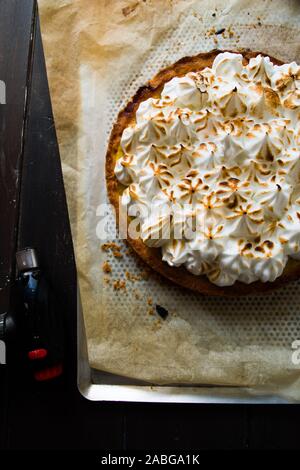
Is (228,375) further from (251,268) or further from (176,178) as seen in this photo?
(176,178)

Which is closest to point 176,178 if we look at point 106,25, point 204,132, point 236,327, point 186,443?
point 204,132

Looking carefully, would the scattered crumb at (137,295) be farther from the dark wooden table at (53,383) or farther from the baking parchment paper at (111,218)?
the dark wooden table at (53,383)

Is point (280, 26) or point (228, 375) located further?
point (280, 26)

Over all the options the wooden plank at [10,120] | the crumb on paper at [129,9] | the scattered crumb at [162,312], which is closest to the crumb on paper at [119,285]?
the scattered crumb at [162,312]

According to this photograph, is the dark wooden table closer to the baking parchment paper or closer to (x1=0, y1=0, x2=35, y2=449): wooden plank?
(x1=0, y1=0, x2=35, y2=449): wooden plank

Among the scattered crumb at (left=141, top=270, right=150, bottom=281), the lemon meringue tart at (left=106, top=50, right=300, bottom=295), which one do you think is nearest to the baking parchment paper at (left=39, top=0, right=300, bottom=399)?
the scattered crumb at (left=141, top=270, right=150, bottom=281)

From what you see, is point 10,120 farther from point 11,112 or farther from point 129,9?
point 129,9
